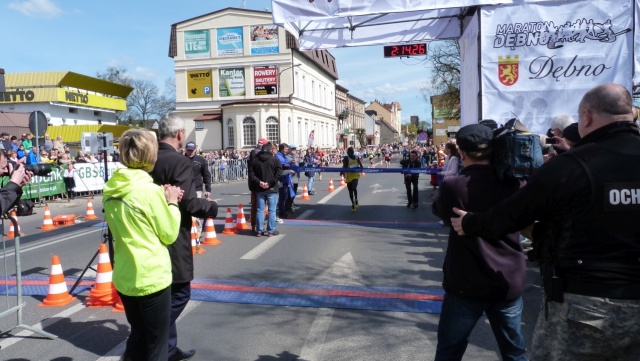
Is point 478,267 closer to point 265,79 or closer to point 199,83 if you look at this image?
point 265,79

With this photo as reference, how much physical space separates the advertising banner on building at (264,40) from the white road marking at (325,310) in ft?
150

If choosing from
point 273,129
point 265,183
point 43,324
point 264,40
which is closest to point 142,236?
point 43,324

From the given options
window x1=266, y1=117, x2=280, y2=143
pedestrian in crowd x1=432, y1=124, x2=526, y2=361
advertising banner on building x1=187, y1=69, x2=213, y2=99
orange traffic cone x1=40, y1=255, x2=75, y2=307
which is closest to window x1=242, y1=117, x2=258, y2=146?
window x1=266, y1=117, x2=280, y2=143

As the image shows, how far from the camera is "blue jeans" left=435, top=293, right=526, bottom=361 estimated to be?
112 inches

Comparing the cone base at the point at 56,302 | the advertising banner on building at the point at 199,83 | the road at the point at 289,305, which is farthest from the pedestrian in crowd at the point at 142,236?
the advertising banner on building at the point at 199,83

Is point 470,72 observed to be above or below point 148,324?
above

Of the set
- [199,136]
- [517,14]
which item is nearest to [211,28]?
[199,136]

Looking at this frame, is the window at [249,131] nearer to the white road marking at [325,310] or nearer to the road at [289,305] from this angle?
the road at [289,305]

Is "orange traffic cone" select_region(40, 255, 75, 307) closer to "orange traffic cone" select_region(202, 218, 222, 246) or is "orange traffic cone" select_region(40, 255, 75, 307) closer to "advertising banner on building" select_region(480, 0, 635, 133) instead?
"orange traffic cone" select_region(202, 218, 222, 246)

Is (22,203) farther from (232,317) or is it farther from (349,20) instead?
(349,20)

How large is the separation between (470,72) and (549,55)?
178cm

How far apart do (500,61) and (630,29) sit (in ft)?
7.27

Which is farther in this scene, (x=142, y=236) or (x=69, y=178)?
(x=69, y=178)

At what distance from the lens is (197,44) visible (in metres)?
52.0
